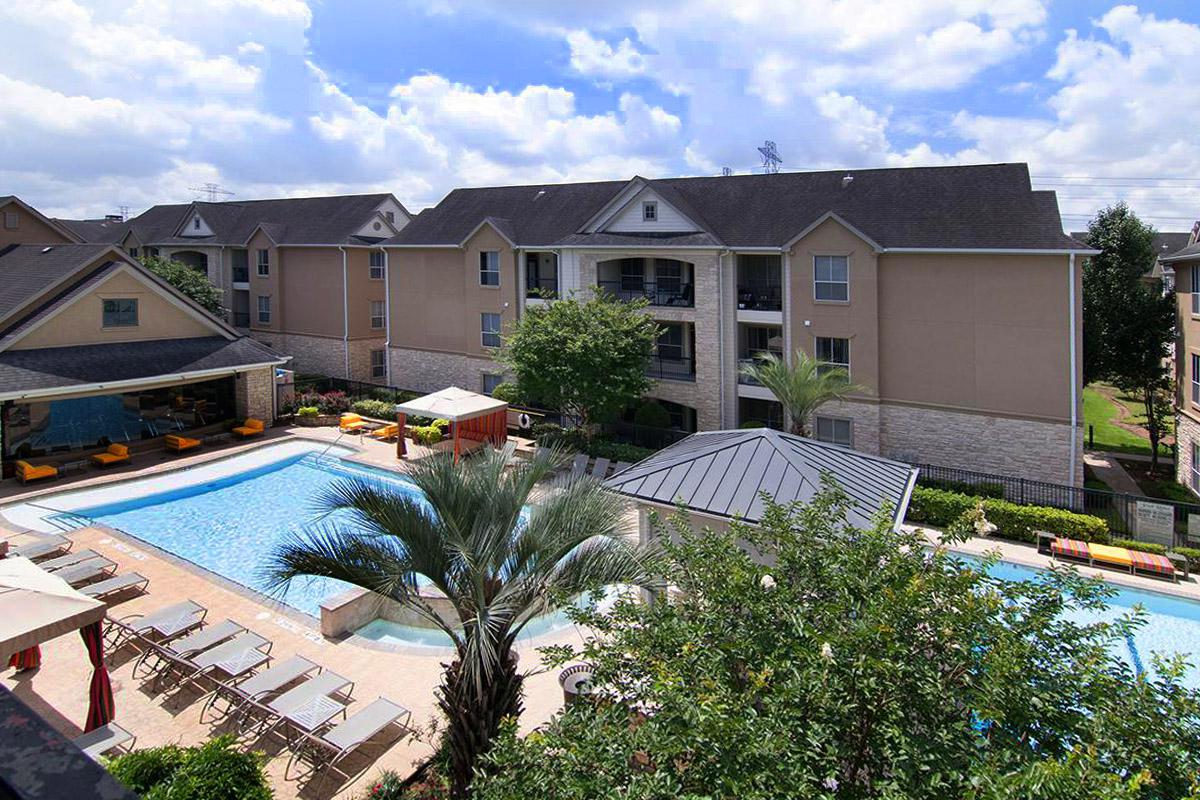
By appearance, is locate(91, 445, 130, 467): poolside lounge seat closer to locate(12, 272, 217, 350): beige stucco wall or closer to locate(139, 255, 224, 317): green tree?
locate(12, 272, 217, 350): beige stucco wall

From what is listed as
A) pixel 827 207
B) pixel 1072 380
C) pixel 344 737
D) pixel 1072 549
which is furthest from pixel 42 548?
pixel 1072 380

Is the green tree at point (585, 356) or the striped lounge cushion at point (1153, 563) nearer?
the striped lounge cushion at point (1153, 563)

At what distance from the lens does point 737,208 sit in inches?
1282

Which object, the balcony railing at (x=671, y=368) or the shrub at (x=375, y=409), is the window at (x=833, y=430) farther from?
the shrub at (x=375, y=409)

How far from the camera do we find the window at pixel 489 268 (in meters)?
37.3

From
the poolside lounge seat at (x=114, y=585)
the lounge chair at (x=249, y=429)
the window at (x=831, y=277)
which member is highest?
the window at (x=831, y=277)

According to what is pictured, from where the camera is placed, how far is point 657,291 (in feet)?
112

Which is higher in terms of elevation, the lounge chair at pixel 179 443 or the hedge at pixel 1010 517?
the lounge chair at pixel 179 443

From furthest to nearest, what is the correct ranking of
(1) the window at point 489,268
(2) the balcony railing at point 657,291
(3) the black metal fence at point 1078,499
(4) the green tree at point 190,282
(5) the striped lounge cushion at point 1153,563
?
(4) the green tree at point 190,282 < (1) the window at point 489,268 < (2) the balcony railing at point 657,291 < (3) the black metal fence at point 1078,499 < (5) the striped lounge cushion at point 1153,563

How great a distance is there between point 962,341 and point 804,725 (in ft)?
Result: 76.3

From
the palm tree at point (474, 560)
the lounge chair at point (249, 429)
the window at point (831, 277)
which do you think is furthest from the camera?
the lounge chair at point (249, 429)

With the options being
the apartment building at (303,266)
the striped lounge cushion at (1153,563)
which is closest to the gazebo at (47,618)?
the striped lounge cushion at (1153,563)

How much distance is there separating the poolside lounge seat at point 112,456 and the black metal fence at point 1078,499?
1103 inches

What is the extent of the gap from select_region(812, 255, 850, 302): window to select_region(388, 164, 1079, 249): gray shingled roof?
1377 millimetres
